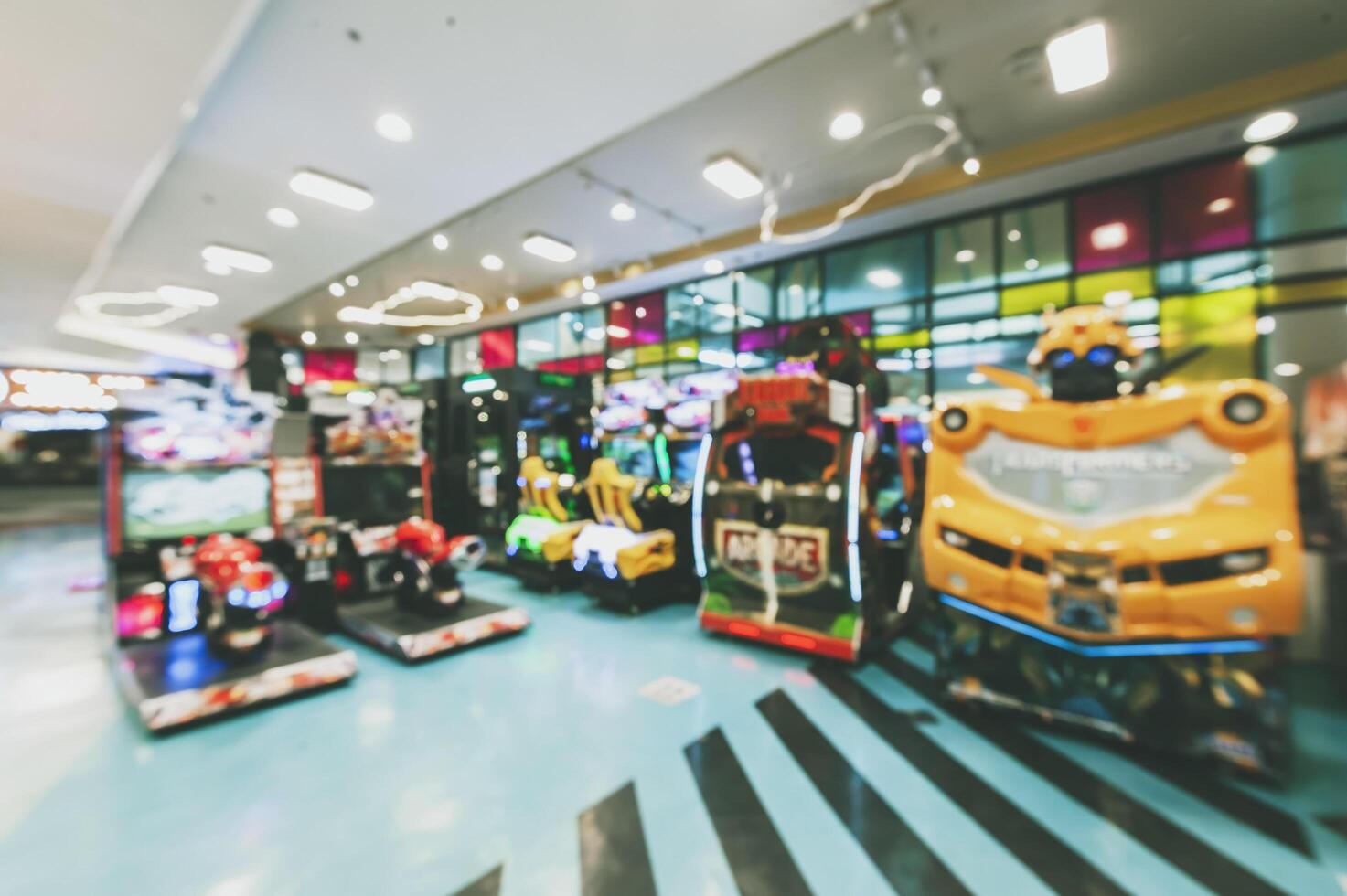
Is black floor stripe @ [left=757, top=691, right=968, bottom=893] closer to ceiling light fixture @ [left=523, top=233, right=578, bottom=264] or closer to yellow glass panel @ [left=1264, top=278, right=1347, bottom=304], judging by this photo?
yellow glass panel @ [left=1264, top=278, right=1347, bottom=304]

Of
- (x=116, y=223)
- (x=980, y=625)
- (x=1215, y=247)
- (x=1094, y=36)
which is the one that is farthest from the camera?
(x=116, y=223)

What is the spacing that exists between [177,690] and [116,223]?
5166 millimetres

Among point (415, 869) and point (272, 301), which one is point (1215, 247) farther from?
point (272, 301)

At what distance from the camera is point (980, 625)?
112 inches

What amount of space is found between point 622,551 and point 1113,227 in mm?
5118

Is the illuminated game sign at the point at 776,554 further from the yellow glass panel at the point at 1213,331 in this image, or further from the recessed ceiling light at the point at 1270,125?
the recessed ceiling light at the point at 1270,125

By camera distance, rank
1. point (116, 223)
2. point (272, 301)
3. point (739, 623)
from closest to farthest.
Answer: point (739, 623) → point (116, 223) → point (272, 301)

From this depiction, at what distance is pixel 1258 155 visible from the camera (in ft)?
13.9

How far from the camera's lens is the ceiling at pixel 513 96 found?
3037 millimetres

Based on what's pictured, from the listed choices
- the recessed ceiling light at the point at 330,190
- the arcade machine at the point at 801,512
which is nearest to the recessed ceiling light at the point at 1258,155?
the arcade machine at the point at 801,512

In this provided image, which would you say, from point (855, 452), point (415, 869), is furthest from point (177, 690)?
point (855, 452)

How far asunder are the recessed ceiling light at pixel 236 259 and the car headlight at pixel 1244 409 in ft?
28.8

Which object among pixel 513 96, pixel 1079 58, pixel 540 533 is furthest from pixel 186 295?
pixel 1079 58

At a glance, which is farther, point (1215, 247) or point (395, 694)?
point (1215, 247)
